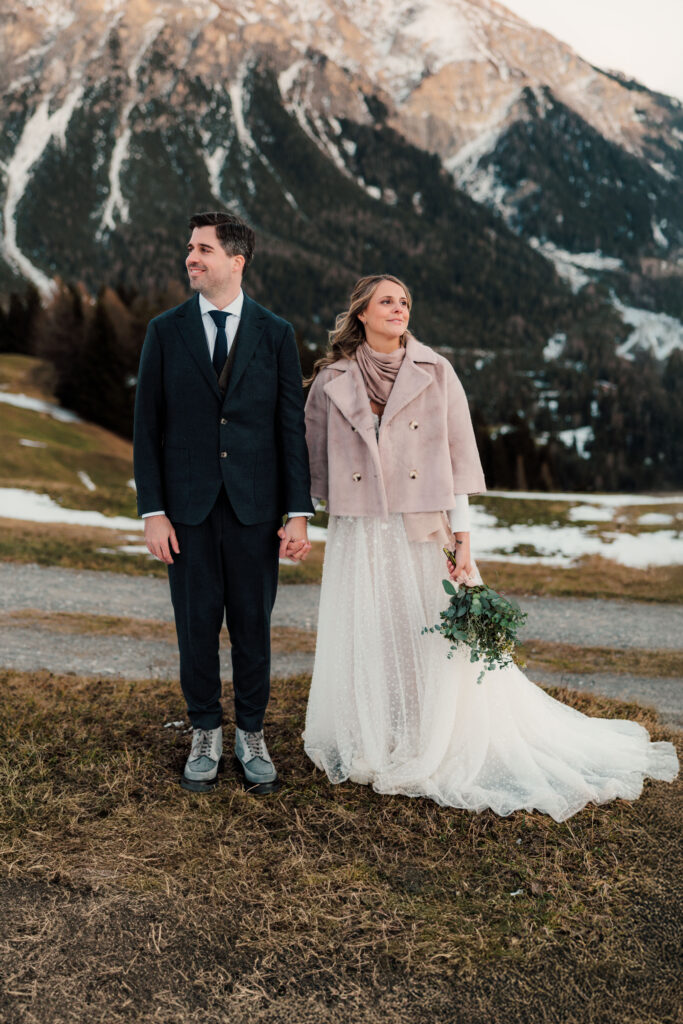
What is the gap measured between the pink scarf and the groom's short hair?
776 mm

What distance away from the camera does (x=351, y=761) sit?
13.5 ft

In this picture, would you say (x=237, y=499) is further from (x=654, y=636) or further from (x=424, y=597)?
(x=654, y=636)

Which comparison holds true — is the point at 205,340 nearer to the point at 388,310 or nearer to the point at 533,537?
the point at 388,310

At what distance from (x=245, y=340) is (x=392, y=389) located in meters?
0.75

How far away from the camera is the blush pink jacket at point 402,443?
387 centimetres

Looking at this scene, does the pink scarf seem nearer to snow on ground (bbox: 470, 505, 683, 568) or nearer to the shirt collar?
the shirt collar

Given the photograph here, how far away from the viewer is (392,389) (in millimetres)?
3865

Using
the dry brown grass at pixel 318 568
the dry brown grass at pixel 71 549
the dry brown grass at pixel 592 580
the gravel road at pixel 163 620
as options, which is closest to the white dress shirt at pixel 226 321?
the gravel road at pixel 163 620

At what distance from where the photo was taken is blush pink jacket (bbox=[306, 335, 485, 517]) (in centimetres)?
387

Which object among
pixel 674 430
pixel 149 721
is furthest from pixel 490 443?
pixel 674 430

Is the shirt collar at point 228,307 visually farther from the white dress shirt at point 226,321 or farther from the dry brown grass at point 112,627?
the dry brown grass at point 112,627

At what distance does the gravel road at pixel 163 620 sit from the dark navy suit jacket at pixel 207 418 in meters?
3.61

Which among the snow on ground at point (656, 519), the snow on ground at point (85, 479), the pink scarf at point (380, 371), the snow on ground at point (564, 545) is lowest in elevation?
the snow on ground at point (564, 545)

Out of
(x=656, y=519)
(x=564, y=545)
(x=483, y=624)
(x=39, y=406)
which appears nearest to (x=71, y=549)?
(x=564, y=545)
